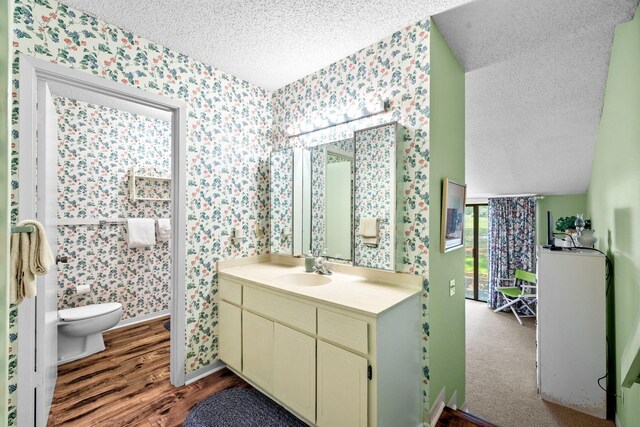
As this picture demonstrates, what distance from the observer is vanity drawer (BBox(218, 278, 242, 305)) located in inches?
86.9

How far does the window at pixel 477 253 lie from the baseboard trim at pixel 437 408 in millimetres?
4719

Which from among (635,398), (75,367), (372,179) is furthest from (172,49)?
(635,398)

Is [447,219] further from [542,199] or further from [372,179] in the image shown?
[542,199]

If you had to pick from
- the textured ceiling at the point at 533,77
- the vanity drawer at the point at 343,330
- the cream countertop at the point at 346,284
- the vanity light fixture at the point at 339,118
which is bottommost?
the vanity drawer at the point at 343,330

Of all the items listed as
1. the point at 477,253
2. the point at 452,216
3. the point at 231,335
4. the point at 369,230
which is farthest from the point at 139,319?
the point at 477,253

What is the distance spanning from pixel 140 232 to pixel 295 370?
2607mm

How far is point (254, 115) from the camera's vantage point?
2699 mm

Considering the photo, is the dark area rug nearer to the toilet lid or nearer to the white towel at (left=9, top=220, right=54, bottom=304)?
the white towel at (left=9, top=220, right=54, bottom=304)

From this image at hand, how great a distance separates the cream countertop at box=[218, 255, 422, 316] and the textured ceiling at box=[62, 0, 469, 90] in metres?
1.69

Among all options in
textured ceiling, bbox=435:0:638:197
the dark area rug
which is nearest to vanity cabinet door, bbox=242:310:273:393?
the dark area rug

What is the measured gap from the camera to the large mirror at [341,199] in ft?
6.34

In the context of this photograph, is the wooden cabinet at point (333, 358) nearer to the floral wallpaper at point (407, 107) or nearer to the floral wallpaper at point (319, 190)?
the floral wallpaper at point (407, 107)

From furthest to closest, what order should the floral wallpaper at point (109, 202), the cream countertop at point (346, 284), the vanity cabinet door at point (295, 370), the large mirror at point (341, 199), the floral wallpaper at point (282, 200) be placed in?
1. the floral wallpaper at point (109, 202)
2. the floral wallpaper at point (282, 200)
3. the large mirror at point (341, 199)
4. the vanity cabinet door at point (295, 370)
5. the cream countertop at point (346, 284)

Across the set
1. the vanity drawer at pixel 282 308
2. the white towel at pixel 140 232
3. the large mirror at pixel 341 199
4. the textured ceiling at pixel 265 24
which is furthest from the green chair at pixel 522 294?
the white towel at pixel 140 232
